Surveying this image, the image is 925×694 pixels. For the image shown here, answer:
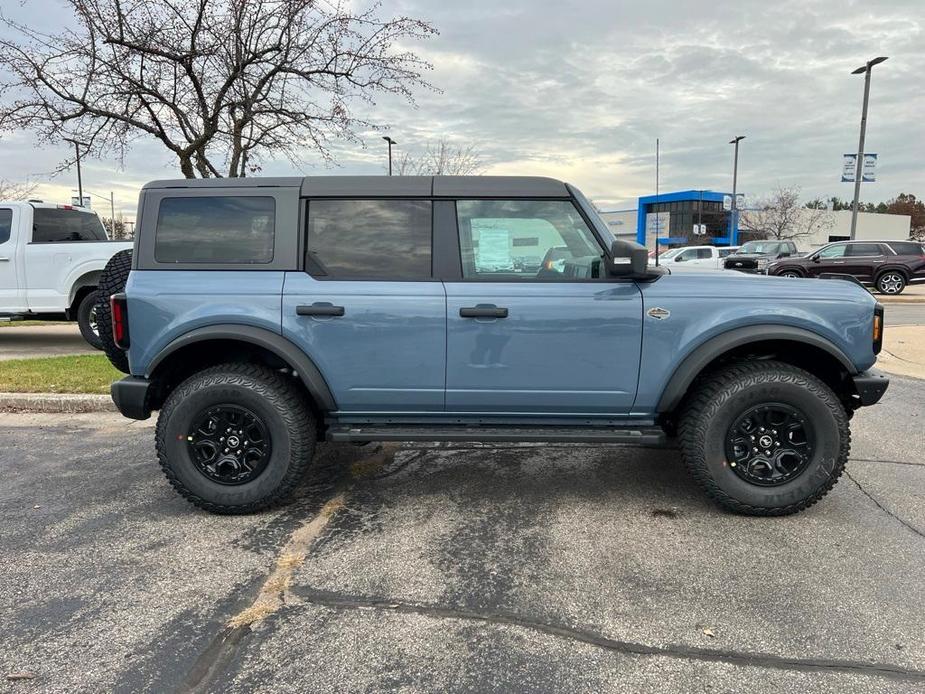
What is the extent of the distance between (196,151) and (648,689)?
28.5 ft

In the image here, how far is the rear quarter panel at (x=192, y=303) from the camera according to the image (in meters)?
3.56

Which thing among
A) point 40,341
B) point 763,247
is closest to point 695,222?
point 763,247

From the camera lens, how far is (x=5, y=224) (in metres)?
9.12

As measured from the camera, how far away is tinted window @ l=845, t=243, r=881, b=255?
62.4 feet

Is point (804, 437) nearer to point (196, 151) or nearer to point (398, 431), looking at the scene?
point (398, 431)

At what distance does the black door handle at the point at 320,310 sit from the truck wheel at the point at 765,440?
6.92 feet

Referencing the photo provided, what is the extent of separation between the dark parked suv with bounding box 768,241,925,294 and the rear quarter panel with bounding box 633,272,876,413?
1724cm

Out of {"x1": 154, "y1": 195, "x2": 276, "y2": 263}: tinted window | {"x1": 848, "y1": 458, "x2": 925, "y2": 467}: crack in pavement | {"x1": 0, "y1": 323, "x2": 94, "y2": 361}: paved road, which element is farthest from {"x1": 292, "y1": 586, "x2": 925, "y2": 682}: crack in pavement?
{"x1": 0, "y1": 323, "x2": 94, "y2": 361}: paved road

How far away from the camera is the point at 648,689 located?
87.0 inches

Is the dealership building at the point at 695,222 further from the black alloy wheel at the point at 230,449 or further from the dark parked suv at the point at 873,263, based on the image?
the black alloy wheel at the point at 230,449

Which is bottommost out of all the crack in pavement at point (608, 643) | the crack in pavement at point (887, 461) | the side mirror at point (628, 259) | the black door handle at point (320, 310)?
the crack in pavement at point (608, 643)

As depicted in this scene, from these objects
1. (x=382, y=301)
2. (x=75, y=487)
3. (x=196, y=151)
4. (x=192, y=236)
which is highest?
(x=196, y=151)

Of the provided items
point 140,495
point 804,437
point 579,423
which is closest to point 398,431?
point 579,423

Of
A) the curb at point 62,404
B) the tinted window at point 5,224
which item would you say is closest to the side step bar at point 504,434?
the curb at point 62,404
